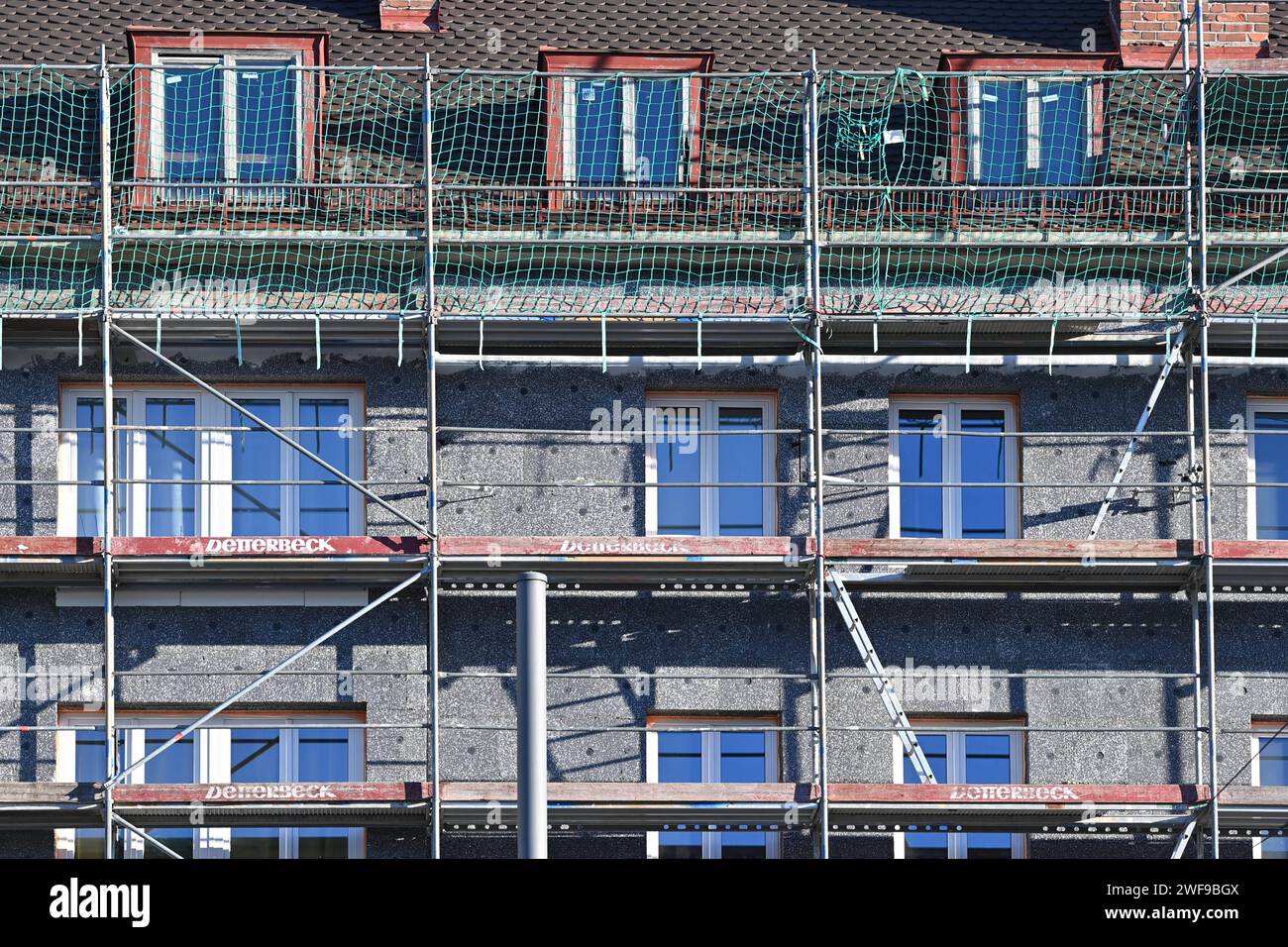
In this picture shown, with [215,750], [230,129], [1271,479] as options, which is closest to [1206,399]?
[1271,479]

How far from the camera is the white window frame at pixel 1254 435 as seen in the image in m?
20.7

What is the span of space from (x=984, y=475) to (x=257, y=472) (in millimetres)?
5939

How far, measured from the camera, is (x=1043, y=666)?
2003 cm

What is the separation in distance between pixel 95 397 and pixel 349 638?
2932mm

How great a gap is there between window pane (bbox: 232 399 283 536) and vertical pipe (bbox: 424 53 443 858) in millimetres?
1237

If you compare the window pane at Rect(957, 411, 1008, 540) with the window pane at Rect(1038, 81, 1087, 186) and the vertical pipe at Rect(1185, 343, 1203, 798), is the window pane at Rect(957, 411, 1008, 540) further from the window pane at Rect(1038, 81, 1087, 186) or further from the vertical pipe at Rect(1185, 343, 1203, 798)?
the window pane at Rect(1038, 81, 1087, 186)

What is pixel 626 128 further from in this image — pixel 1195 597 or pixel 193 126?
pixel 1195 597

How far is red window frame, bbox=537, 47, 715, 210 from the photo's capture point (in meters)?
21.3

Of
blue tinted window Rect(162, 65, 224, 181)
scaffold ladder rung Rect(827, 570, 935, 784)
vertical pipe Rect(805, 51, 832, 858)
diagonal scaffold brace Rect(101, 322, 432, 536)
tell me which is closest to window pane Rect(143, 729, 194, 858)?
diagonal scaffold brace Rect(101, 322, 432, 536)

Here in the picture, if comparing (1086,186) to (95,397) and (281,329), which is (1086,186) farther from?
(95,397)

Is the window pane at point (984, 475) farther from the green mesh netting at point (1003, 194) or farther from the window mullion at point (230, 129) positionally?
the window mullion at point (230, 129)

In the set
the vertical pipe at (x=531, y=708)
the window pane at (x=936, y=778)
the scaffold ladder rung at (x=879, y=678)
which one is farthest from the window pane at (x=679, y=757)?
the vertical pipe at (x=531, y=708)

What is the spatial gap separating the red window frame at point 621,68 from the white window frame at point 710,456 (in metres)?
1.96
